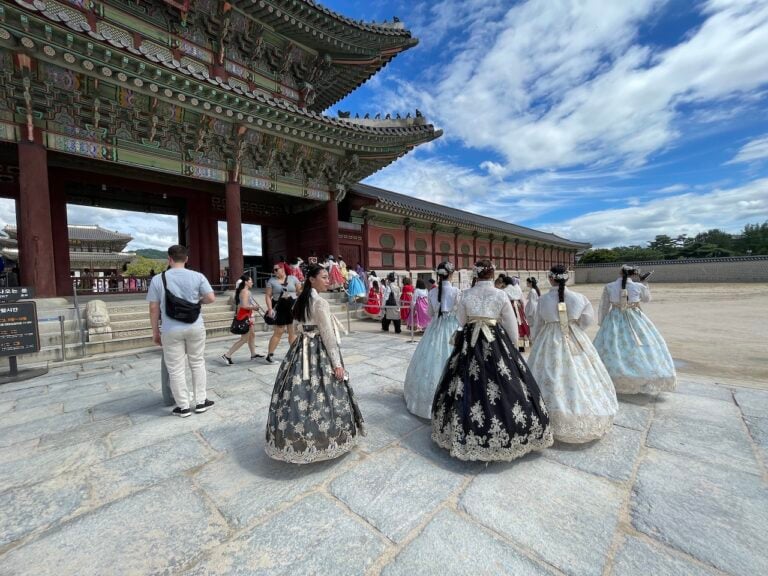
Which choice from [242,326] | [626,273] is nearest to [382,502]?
[242,326]

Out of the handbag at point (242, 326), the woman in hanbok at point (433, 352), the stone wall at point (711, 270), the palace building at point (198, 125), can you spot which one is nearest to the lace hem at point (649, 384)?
the woman in hanbok at point (433, 352)

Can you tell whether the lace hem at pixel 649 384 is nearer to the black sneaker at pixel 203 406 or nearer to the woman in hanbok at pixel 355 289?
the black sneaker at pixel 203 406

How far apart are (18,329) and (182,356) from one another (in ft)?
12.8

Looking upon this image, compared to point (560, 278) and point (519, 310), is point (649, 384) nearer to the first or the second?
point (560, 278)

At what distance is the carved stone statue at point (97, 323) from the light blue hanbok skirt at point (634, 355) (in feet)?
27.9

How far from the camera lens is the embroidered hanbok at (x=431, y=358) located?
318cm

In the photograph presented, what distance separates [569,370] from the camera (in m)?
2.70

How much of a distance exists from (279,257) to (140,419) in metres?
11.8

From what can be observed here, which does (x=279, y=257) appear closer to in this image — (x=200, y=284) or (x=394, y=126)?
(x=394, y=126)

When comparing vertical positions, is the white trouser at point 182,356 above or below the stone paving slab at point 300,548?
above

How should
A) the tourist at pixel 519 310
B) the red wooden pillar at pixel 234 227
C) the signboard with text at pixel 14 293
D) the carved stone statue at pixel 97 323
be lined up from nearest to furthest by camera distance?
the signboard with text at pixel 14 293
the carved stone statue at pixel 97 323
the tourist at pixel 519 310
the red wooden pillar at pixel 234 227

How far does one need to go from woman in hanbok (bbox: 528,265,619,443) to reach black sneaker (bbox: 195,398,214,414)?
333 centimetres

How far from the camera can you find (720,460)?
2.29 meters

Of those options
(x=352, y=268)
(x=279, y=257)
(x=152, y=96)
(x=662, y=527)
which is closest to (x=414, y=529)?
(x=662, y=527)
